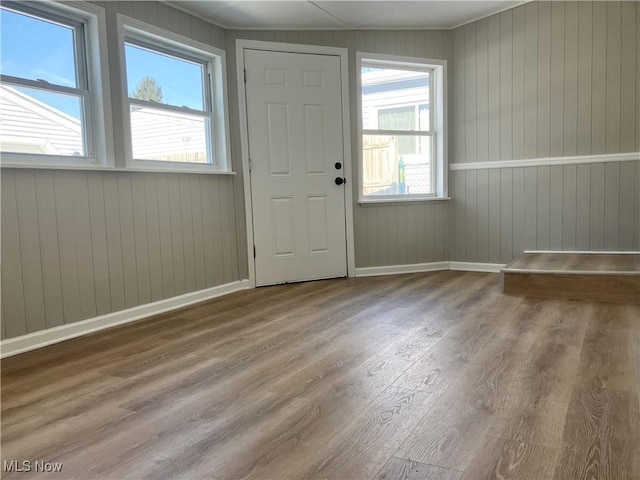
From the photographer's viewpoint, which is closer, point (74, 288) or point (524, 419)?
point (524, 419)

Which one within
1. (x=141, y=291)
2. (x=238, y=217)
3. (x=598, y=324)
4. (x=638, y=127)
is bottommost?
(x=598, y=324)

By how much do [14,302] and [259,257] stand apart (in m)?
1.96

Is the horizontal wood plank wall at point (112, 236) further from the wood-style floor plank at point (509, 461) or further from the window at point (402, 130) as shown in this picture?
the wood-style floor plank at point (509, 461)

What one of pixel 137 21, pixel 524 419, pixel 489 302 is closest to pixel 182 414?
pixel 524 419

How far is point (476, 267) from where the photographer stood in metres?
4.49

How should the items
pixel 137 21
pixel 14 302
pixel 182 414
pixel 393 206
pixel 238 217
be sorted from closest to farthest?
pixel 182 414 < pixel 14 302 < pixel 137 21 < pixel 238 217 < pixel 393 206

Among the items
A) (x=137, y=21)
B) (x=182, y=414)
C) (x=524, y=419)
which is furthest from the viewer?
(x=137, y=21)

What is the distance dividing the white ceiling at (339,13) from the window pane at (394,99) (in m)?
0.43

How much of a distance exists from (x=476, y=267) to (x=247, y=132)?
256 centimetres

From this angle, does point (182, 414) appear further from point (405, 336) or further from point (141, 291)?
point (141, 291)

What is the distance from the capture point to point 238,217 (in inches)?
154

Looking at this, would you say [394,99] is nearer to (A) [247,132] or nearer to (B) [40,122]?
(A) [247,132]

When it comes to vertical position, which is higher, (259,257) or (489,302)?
(259,257)

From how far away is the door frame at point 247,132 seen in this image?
3.86 metres
